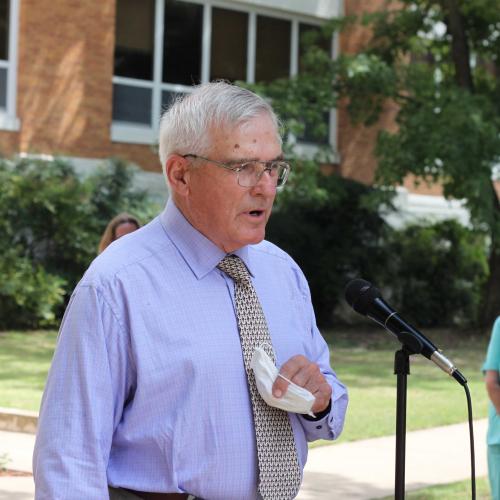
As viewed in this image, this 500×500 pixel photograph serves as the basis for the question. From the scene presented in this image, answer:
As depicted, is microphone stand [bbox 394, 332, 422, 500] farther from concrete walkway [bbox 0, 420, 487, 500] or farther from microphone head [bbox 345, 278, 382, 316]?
concrete walkway [bbox 0, 420, 487, 500]

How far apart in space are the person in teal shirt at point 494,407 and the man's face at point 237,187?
2625 millimetres

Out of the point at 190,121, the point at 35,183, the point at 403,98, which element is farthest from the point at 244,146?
the point at 403,98

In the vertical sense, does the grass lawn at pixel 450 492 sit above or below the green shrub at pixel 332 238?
below

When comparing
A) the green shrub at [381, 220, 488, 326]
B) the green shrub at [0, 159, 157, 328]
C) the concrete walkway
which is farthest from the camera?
the green shrub at [381, 220, 488, 326]

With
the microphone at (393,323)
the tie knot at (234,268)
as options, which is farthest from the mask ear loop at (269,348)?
the microphone at (393,323)

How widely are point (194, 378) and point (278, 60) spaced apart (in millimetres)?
19951

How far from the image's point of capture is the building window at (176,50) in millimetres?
20672

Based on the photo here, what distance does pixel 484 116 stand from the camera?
18719mm

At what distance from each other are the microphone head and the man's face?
1.49ft

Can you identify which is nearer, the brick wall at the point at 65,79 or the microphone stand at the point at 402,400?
the microphone stand at the point at 402,400

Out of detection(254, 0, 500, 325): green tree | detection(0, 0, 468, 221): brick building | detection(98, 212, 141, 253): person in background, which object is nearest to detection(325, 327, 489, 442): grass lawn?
detection(254, 0, 500, 325): green tree

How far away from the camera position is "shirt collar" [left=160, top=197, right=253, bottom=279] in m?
3.21

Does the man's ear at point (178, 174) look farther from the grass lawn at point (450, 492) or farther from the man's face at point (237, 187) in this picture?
the grass lawn at point (450, 492)

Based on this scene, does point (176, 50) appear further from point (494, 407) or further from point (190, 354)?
point (190, 354)
